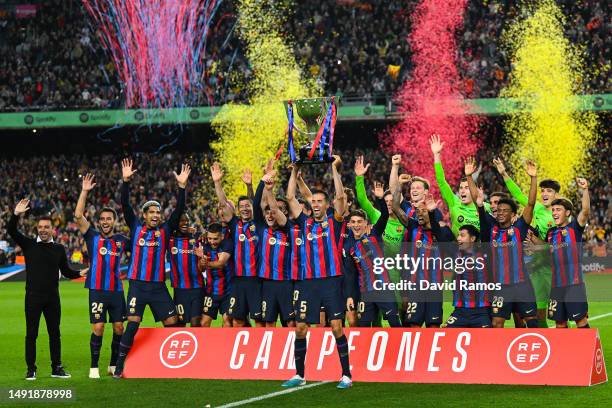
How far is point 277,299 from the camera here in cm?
1225

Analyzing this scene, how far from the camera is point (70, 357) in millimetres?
14953

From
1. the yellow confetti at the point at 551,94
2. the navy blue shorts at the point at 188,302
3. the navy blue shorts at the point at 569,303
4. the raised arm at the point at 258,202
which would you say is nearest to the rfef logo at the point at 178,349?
the navy blue shorts at the point at 188,302

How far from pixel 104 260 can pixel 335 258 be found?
282cm

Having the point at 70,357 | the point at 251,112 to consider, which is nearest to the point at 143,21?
the point at 251,112

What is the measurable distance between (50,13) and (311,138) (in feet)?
121

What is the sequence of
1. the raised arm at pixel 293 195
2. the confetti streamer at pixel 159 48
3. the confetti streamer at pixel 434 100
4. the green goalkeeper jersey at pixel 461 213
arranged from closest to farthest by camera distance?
the raised arm at pixel 293 195 → the green goalkeeper jersey at pixel 461 213 → the confetti streamer at pixel 159 48 → the confetti streamer at pixel 434 100

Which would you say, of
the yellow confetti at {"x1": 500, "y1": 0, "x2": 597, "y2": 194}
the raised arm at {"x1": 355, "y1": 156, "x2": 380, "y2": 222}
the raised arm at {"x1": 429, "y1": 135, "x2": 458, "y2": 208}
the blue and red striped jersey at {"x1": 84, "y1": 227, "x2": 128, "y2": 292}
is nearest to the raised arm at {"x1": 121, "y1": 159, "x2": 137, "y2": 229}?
the blue and red striped jersey at {"x1": 84, "y1": 227, "x2": 128, "y2": 292}

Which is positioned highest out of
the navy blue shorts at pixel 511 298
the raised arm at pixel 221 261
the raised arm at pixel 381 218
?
the raised arm at pixel 381 218

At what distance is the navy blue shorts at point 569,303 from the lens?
1195 cm

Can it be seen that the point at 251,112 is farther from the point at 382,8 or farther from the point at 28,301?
the point at 28,301

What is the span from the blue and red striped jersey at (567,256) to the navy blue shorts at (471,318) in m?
0.85

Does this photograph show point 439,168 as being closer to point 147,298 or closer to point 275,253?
point 275,253

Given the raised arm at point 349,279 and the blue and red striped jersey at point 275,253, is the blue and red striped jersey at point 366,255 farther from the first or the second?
the blue and red striped jersey at point 275,253

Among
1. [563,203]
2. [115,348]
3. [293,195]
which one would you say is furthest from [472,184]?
[115,348]
